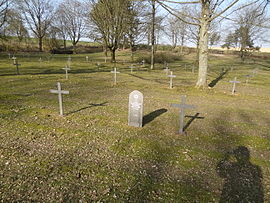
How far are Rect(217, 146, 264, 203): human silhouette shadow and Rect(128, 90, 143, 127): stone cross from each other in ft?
8.45

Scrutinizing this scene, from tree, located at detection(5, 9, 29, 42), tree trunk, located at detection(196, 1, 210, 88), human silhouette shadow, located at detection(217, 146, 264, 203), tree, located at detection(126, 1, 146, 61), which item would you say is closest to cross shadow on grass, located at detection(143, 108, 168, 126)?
human silhouette shadow, located at detection(217, 146, 264, 203)

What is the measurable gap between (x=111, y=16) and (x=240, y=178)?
23.0 meters

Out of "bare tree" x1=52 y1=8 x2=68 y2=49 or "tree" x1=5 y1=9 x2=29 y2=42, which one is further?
"bare tree" x1=52 y1=8 x2=68 y2=49

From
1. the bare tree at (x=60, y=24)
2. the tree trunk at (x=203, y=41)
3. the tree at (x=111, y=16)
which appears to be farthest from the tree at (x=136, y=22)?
the bare tree at (x=60, y=24)

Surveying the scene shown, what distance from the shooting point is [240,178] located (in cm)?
336

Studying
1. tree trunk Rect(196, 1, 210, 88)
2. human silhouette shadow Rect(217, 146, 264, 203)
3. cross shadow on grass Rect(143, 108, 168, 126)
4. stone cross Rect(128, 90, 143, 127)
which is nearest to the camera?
human silhouette shadow Rect(217, 146, 264, 203)

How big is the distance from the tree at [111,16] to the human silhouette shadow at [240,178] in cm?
2179

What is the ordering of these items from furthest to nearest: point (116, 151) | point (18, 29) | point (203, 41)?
point (18, 29) < point (203, 41) < point (116, 151)

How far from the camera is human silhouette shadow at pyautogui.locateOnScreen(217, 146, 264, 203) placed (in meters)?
2.90

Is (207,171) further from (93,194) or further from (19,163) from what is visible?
(19,163)

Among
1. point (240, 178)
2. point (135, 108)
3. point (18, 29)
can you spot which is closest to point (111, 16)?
point (135, 108)

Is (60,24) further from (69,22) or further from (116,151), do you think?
(116,151)

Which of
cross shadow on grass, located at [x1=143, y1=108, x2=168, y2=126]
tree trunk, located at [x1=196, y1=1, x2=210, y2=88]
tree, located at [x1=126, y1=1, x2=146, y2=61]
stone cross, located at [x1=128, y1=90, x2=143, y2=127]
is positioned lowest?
cross shadow on grass, located at [x1=143, y1=108, x2=168, y2=126]

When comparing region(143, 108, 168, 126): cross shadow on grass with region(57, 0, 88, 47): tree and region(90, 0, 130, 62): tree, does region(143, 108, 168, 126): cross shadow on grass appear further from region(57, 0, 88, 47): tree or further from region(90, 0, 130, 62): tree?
region(57, 0, 88, 47): tree
